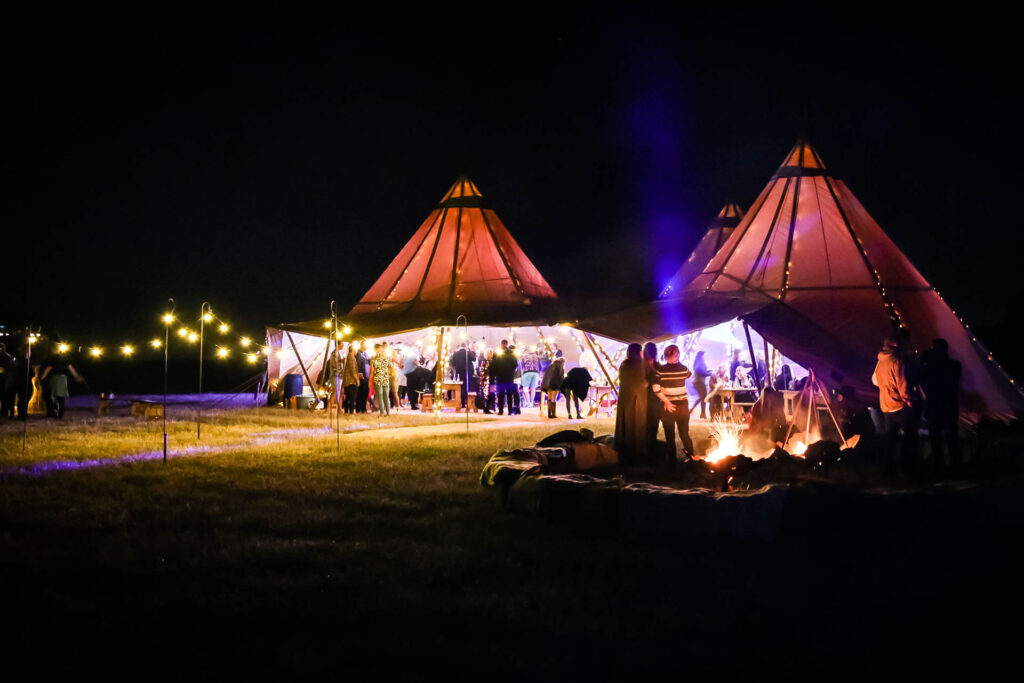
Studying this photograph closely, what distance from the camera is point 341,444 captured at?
9.77 m

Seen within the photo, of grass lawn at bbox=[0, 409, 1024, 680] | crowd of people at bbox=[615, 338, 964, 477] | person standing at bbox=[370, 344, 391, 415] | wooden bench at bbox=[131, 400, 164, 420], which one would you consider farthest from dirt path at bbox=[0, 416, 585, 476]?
crowd of people at bbox=[615, 338, 964, 477]

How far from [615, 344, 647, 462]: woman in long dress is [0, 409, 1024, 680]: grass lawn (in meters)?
2.16

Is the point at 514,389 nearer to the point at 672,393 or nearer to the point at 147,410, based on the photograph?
the point at 147,410

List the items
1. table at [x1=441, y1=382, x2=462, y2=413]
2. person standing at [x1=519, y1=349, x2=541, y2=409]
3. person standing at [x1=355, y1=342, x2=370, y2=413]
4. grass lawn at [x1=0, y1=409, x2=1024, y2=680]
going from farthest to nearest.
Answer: person standing at [x1=519, y1=349, x2=541, y2=409], table at [x1=441, y1=382, x2=462, y2=413], person standing at [x1=355, y1=342, x2=370, y2=413], grass lawn at [x1=0, y1=409, x2=1024, y2=680]

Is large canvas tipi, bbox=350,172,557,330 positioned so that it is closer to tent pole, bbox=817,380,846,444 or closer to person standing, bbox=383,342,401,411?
person standing, bbox=383,342,401,411

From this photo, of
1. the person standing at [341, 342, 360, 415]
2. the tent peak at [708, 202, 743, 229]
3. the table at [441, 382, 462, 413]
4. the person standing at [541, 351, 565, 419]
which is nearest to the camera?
the person standing at [541, 351, 565, 419]

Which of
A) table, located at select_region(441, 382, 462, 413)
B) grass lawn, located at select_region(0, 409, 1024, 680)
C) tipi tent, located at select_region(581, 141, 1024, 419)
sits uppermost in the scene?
tipi tent, located at select_region(581, 141, 1024, 419)

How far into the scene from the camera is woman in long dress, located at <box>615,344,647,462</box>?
793 cm

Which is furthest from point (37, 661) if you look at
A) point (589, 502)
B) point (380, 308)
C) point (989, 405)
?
point (380, 308)

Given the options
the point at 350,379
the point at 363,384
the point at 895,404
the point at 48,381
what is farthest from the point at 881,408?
the point at 48,381

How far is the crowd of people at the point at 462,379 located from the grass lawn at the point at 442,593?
7.69 meters

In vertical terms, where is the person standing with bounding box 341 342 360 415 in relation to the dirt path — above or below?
above

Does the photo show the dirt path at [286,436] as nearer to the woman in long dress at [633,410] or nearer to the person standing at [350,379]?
the person standing at [350,379]

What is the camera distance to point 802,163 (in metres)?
14.2
